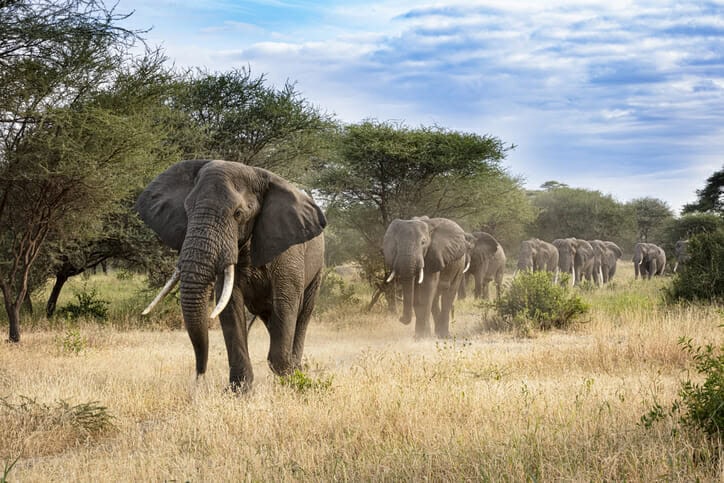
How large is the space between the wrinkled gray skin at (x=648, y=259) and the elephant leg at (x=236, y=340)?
108ft

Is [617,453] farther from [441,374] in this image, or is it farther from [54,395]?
[54,395]

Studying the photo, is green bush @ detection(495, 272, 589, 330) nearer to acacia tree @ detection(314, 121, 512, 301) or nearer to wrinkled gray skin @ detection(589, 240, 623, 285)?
acacia tree @ detection(314, 121, 512, 301)

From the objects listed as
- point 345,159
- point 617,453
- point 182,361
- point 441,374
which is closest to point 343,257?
point 345,159

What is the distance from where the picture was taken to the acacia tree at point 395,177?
21.9 m

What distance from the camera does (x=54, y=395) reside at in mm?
8055

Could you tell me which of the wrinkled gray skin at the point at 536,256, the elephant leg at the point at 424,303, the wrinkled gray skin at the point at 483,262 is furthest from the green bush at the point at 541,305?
the wrinkled gray skin at the point at 536,256

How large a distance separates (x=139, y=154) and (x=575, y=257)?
24.6m

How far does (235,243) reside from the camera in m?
7.02

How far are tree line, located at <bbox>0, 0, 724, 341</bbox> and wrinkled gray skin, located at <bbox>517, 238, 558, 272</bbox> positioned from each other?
6.80 ft

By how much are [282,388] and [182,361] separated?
13.2ft

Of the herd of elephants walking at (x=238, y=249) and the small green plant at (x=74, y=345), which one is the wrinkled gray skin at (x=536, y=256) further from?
the herd of elephants walking at (x=238, y=249)

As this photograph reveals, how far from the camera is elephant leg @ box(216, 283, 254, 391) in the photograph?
7.71 m

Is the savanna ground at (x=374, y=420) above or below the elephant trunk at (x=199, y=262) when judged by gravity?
below

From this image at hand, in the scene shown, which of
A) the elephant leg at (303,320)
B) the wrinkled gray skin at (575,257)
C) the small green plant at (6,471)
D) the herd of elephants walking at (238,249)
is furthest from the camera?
the wrinkled gray skin at (575,257)
